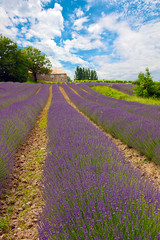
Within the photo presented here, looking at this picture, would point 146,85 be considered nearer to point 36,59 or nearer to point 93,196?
point 93,196

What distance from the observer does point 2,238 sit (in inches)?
61.2

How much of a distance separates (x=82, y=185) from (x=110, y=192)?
0.22m

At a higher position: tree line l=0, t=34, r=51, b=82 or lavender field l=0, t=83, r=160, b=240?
tree line l=0, t=34, r=51, b=82

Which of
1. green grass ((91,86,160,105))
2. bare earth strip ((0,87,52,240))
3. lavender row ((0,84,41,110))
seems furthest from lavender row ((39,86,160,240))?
green grass ((91,86,160,105))

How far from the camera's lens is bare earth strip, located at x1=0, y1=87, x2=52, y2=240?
1632 mm

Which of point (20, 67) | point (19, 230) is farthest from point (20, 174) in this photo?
point (20, 67)

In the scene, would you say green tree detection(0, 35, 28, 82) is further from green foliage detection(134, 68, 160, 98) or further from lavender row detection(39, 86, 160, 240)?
lavender row detection(39, 86, 160, 240)

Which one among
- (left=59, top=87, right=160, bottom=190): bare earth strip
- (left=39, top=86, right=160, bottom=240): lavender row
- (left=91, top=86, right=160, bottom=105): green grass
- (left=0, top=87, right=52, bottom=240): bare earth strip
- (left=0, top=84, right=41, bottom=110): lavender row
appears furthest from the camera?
(left=91, top=86, right=160, bottom=105): green grass

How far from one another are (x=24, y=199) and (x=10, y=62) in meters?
31.0

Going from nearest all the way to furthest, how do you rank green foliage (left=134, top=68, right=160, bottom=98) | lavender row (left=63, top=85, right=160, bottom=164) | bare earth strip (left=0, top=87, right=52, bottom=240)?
bare earth strip (left=0, top=87, right=52, bottom=240), lavender row (left=63, top=85, right=160, bottom=164), green foliage (left=134, top=68, right=160, bottom=98)

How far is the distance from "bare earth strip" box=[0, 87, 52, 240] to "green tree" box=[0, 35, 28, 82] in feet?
95.7

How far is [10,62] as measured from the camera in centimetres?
2794

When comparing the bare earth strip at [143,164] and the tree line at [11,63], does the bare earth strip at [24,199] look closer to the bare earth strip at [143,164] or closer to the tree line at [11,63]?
the bare earth strip at [143,164]

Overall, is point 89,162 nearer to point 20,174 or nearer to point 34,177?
point 34,177
